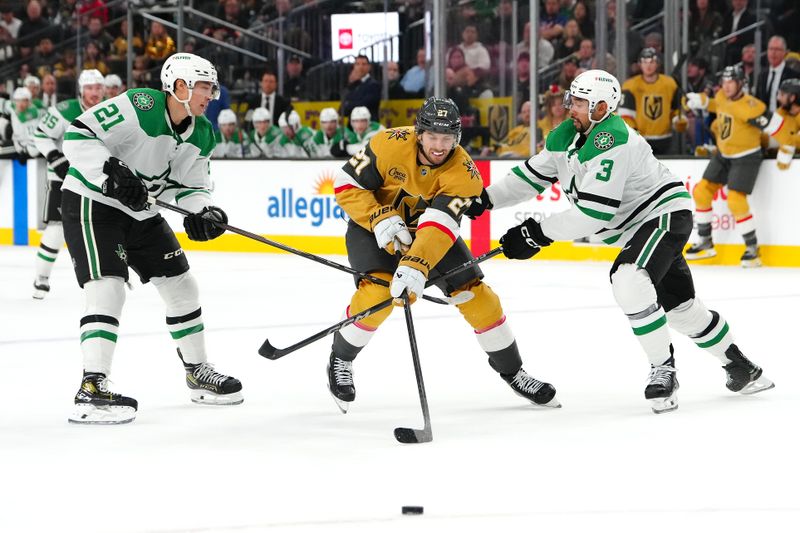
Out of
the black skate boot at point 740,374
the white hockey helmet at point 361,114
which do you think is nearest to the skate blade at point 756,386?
the black skate boot at point 740,374

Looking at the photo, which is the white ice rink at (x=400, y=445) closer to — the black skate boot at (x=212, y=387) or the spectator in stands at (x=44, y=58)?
the black skate boot at (x=212, y=387)

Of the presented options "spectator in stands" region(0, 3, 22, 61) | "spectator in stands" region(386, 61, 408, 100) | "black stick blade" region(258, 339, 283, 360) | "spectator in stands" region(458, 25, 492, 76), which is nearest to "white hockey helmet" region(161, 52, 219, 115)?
"black stick blade" region(258, 339, 283, 360)

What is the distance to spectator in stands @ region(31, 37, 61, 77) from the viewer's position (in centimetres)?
1248

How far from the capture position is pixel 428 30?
1028cm

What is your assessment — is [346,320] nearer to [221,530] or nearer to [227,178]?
[221,530]

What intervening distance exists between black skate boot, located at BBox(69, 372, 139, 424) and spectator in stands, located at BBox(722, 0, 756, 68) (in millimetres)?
6763

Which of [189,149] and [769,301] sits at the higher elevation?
→ [189,149]

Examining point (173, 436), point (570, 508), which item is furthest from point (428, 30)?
point (570, 508)

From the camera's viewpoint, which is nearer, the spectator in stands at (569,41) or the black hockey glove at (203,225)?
the black hockey glove at (203,225)

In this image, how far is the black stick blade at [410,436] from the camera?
3.67 m

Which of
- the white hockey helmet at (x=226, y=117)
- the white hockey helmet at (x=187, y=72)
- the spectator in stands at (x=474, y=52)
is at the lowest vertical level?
the white hockey helmet at (x=187, y=72)

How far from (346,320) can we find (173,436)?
0.66m

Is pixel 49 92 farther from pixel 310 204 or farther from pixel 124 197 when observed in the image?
pixel 124 197

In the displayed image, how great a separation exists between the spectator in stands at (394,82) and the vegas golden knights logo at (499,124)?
2.67 ft
